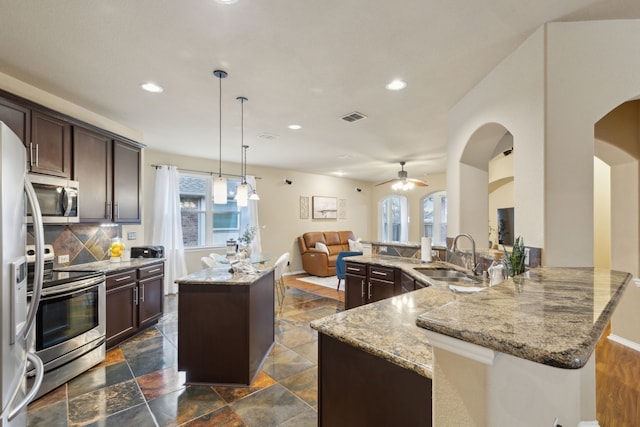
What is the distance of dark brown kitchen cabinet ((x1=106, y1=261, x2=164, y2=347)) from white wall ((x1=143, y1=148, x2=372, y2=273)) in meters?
1.77

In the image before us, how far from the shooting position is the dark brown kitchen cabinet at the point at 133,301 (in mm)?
3131

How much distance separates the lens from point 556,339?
649 millimetres

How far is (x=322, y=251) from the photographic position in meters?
7.16

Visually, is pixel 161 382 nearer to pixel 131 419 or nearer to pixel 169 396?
pixel 169 396

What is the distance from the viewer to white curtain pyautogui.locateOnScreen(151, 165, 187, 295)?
5242 mm

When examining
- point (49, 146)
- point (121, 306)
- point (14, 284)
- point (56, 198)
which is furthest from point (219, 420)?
point (49, 146)

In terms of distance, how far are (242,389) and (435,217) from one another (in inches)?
300

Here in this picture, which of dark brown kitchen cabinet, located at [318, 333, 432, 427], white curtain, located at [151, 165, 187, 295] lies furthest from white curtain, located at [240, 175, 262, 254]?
dark brown kitchen cabinet, located at [318, 333, 432, 427]

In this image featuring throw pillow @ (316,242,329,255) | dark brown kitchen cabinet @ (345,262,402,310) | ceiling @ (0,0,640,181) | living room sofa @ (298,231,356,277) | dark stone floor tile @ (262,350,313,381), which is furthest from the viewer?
throw pillow @ (316,242,329,255)

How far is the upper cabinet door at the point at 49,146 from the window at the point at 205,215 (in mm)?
2817

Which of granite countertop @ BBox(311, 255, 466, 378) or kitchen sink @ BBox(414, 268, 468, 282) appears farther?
kitchen sink @ BBox(414, 268, 468, 282)

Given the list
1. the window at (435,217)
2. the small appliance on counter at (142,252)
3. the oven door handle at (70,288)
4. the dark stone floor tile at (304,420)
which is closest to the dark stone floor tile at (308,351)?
the dark stone floor tile at (304,420)

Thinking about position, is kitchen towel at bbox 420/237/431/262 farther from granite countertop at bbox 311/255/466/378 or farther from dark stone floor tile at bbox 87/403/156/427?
dark stone floor tile at bbox 87/403/156/427

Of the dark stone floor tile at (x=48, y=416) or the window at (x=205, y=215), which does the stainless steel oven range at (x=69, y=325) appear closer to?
the dark stone floor tile at (x=48, y=416)
